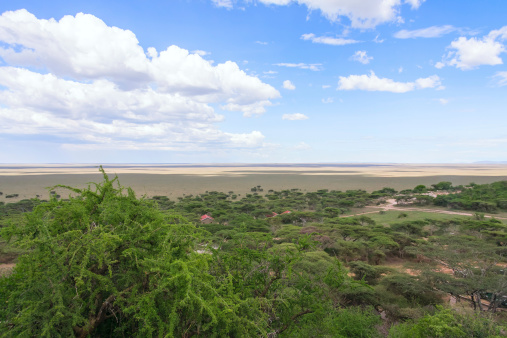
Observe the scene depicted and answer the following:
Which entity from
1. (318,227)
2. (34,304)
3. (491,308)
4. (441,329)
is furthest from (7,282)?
(318,227)

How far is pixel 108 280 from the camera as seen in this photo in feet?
15.9

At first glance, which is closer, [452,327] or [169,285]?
[169,285]

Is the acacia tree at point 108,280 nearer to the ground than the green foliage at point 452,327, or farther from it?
farther from it

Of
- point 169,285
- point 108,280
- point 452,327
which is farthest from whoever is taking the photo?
point 452,327

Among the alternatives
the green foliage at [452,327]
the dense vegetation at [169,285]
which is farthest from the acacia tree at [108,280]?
the green foliage at [452,327]

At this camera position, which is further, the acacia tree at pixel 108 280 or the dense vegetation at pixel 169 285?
the dense vegetation at pixel 169 285

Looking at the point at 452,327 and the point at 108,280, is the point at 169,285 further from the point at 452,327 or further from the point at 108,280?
the point at 452,327

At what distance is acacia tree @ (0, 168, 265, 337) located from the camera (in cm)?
455

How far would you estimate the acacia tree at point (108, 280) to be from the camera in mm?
4547

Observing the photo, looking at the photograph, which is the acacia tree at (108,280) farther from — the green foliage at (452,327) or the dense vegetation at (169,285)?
the green foliage at (452,327)

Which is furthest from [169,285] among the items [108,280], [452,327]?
[452,327]

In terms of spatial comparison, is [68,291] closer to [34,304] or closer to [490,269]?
[34,304]

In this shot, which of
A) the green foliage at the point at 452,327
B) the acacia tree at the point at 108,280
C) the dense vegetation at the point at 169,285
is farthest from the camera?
the green foliage at the point at 452,327

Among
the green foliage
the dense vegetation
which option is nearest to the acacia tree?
the dense vegetation
